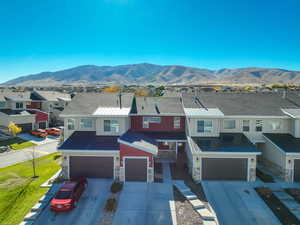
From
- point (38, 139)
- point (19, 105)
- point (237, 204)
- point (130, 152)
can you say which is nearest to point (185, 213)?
point (237, 204)

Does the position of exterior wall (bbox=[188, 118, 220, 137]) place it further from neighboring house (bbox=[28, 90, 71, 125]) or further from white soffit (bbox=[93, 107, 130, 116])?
neighboring house (bbox=[28, 90, 71, 125])

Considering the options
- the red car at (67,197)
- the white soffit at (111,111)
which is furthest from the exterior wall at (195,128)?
the red car at (67,197)

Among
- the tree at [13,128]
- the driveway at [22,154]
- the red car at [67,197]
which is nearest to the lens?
the red car at [67,197]

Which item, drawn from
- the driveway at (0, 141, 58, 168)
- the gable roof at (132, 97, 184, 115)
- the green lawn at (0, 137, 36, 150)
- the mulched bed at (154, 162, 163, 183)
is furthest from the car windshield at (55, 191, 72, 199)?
the green lawn at (0, 137, 36, 150)

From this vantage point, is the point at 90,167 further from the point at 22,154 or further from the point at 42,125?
the point at 42,125

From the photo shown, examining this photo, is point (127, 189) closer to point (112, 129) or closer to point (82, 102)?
point (112, 129)

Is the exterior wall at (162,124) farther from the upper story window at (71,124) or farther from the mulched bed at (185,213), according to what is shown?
the mulched bed at (185,213)
